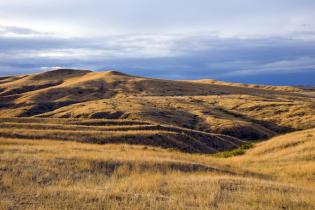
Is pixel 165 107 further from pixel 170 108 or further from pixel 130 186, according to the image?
pixel 130 186

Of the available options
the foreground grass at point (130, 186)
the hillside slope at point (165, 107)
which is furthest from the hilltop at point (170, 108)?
the foreground grass at point (130, 186)

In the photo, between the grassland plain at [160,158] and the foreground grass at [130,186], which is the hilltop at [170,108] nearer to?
the grassland plain at [160,158]

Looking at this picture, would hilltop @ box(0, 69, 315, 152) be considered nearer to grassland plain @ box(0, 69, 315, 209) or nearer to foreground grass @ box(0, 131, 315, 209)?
grassland plain @ box(0, 69, 315, 209)

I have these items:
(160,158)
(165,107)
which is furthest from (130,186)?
(165,107)

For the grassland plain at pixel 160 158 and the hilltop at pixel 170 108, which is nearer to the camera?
the grassland plain at pixel 160 158

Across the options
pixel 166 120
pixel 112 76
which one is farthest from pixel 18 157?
pixel 112 76

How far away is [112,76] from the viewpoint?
14362 centimetres

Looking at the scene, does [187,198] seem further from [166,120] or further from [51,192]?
[166,120]

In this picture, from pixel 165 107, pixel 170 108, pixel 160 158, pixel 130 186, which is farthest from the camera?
pixel 165 107

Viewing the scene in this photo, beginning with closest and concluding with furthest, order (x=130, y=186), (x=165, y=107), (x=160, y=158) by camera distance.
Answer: (x=130, y=186), (x=160, y=158), (x=165, y=107)

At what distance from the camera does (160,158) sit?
2495cm

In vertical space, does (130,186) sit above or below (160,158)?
above

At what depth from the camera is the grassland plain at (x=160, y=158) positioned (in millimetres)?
14164

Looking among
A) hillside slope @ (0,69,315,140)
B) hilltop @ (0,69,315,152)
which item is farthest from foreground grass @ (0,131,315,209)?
hillside slope @ (0,69,315,140)
